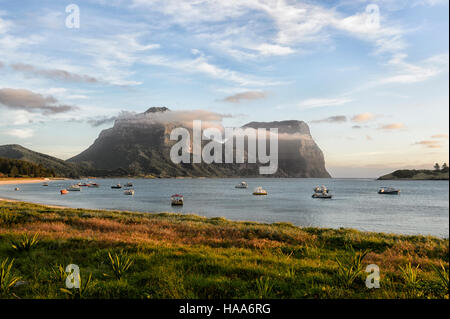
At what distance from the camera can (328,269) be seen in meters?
10.1

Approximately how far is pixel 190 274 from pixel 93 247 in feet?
21.1
